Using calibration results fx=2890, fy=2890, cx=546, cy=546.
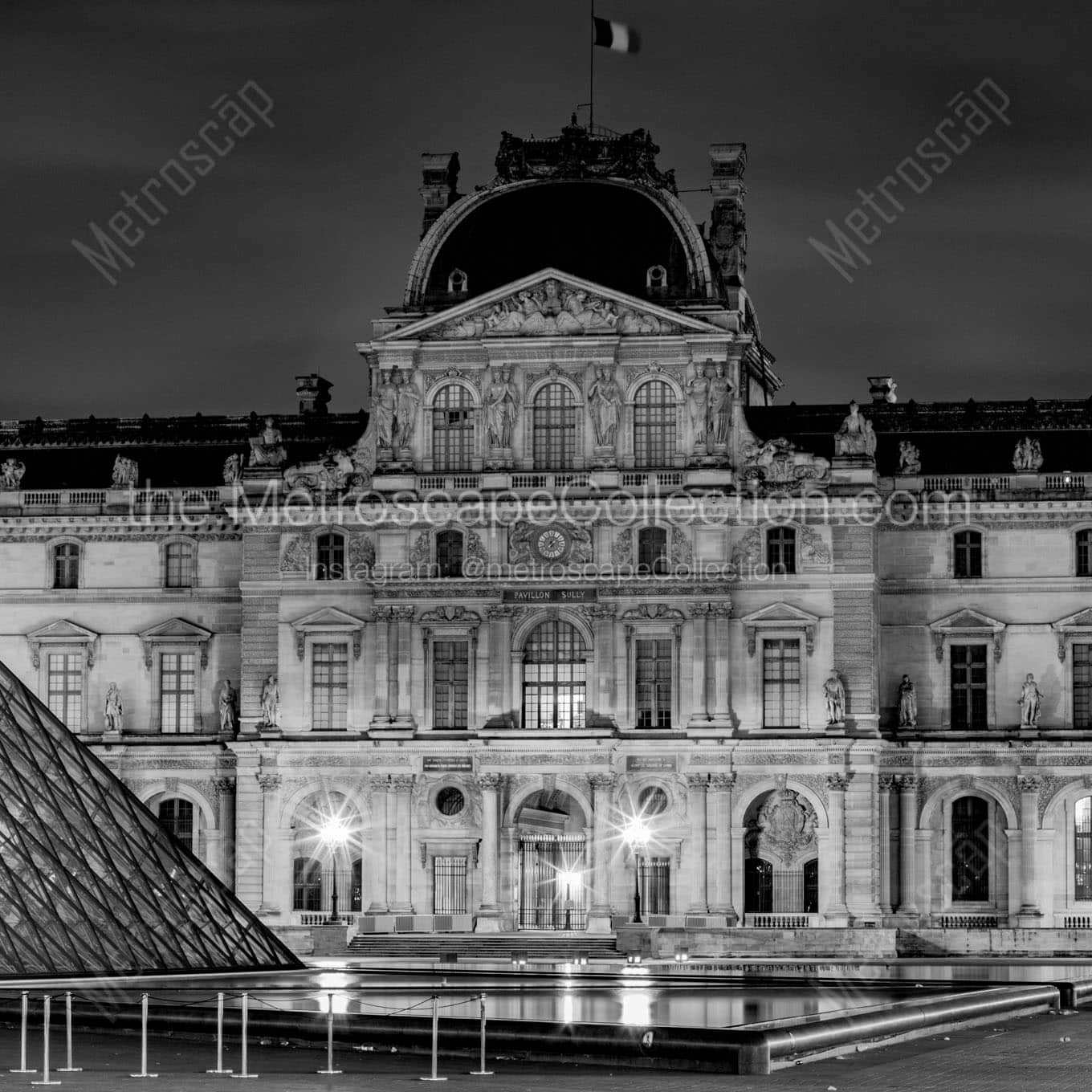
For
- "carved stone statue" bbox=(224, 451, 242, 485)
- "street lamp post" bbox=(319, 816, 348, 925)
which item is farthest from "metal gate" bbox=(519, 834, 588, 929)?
"carved stone statue" bbox=(224, 451, 242, 485)

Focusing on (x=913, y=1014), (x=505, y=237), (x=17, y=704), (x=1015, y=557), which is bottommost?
(x=913, y=1014)

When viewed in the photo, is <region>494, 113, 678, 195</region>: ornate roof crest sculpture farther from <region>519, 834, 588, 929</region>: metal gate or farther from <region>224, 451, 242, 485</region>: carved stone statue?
<region>519, 834, 588, 929</region>: metal gate

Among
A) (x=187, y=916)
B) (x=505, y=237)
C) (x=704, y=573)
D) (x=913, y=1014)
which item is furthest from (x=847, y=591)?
(x=913, y=1014)

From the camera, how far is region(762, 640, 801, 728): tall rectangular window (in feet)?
244

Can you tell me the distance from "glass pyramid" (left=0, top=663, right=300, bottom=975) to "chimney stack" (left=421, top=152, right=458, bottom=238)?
2870 centimetres

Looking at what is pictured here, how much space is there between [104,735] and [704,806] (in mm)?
16733

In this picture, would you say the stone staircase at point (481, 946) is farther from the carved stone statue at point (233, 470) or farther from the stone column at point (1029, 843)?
the carved stone statue at point (233, 470)

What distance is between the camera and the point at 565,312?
74.8 metres

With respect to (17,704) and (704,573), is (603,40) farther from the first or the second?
(17,704)

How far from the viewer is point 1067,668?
75.1 metres

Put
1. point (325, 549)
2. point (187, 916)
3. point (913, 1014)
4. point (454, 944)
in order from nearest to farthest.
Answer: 1. point (913, 1014)
2. point (187, 916)
3. point (454, 944)
4. point (325, 549)

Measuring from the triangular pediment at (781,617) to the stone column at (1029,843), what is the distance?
22.7 ft

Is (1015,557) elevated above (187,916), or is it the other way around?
(1015,557)

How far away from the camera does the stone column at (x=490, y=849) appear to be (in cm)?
7350
